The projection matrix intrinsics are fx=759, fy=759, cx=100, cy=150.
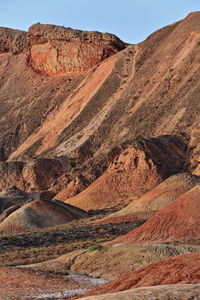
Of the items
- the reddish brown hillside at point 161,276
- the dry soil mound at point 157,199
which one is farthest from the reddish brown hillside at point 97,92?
the reddish brown hillside at point 161,276

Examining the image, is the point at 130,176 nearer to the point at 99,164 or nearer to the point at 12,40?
the point at 99,164

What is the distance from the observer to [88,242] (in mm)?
29594

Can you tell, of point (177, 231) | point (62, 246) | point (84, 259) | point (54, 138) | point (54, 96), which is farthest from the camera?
point (54, 96)

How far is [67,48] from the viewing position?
276ft

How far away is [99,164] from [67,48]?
110 ft

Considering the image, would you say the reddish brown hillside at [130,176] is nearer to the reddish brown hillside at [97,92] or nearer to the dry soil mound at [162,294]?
the reddish brown hillside at [97,92]

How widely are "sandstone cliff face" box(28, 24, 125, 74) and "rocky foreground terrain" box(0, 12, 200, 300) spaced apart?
0.12 metres

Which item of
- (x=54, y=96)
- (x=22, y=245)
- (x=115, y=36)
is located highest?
(x=115, y=36)

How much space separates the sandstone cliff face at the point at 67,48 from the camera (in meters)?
81.6

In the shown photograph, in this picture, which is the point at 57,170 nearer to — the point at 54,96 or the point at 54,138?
the point at 54,138

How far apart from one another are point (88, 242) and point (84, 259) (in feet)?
20.1

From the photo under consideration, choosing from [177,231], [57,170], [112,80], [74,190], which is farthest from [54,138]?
[177,231]

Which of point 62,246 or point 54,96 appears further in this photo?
point 54,96

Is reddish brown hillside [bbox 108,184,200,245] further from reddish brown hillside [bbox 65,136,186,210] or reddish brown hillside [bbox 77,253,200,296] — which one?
reddish brown hillside [bbox 65,136,186,210]
